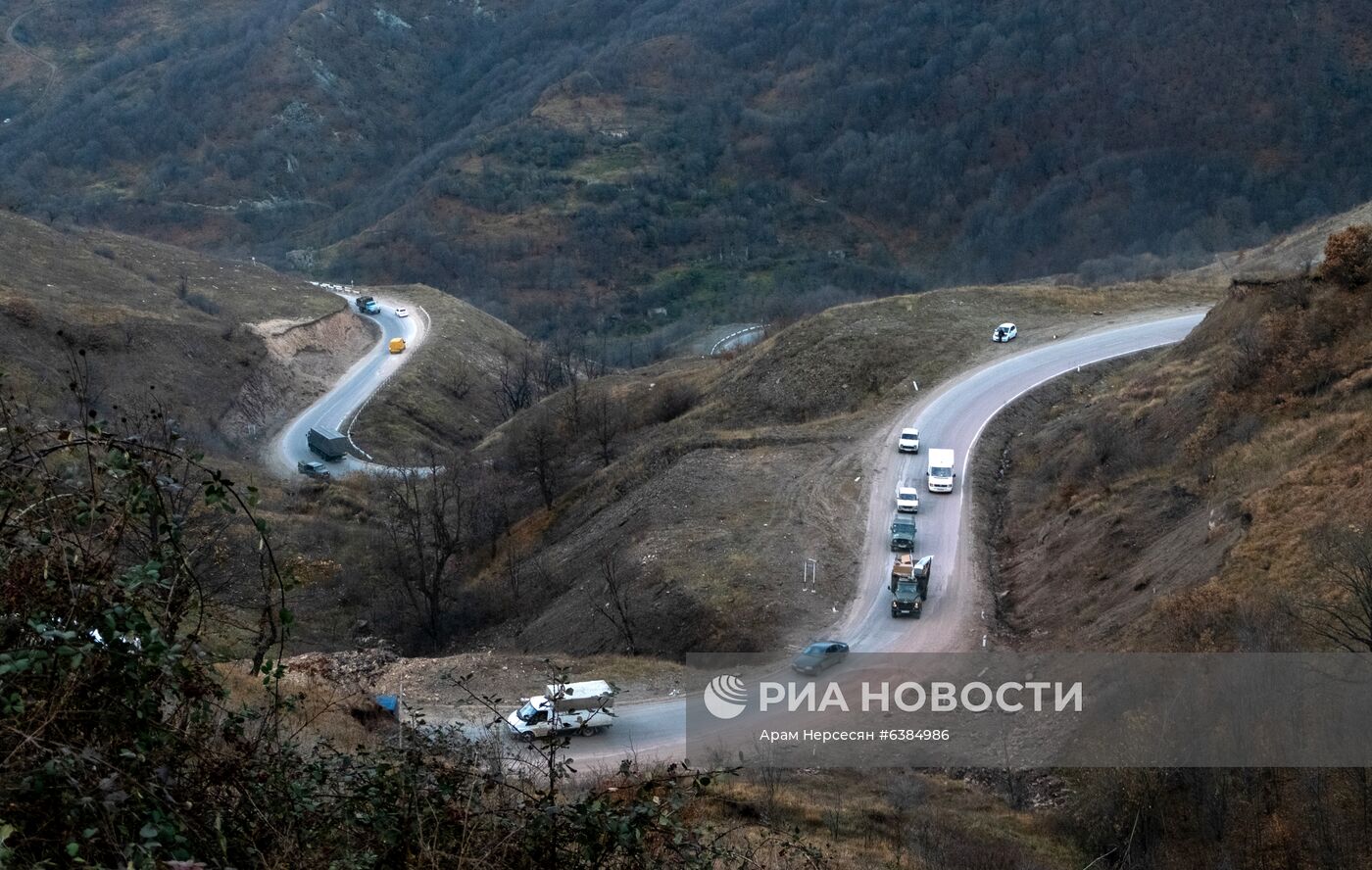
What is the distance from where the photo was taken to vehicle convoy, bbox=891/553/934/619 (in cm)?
2448

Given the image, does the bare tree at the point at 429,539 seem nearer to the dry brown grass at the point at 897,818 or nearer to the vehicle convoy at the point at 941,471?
the vehicle convoy at the point at 941,471

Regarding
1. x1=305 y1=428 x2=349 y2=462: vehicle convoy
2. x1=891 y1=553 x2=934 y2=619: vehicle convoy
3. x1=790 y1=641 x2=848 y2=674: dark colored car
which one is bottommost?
x1=790 y1=641 x2=848 y2=674: dark colored car

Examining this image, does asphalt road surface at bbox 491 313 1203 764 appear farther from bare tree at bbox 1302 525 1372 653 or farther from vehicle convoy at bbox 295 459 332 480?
vehicle convoy at bbox 295 459 332 480

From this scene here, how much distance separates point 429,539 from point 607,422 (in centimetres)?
824

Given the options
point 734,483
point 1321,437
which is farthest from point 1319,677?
point 734,483

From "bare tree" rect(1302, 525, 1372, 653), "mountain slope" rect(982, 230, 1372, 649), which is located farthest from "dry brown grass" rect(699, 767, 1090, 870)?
"bare tree" rect(1302, 525, 1372, 653)

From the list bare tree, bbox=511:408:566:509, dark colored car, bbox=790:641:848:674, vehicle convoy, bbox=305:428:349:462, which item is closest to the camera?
dark colored car, bbox=790:641:848:674

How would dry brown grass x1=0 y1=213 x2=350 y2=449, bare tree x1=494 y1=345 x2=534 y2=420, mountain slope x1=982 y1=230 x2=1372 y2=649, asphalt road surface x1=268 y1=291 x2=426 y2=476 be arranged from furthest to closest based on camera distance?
bare tree x1=494 y1=345 x2=534 y2=420, asphalt road surface x1=268 y1=291 x2=426 y2=476, dry brown grass x1=0 y1=213 x2=350 y2=449, mountain slope x1=982 y1=230 x2=1372 y2=649

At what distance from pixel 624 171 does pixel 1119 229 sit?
43.5m

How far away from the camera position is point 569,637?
26406 mm

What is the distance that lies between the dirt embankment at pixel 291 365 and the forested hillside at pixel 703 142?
83.9 ft

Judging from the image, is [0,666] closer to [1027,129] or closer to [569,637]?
[569,637]

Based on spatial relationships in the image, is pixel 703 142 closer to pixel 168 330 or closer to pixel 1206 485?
pixel 168 330

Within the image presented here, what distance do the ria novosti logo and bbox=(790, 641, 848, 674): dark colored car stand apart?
4.17 ft
